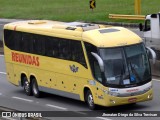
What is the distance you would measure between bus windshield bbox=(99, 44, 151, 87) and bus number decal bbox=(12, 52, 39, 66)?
480cm

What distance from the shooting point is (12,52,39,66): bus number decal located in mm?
24516

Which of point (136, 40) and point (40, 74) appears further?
point (40, 74)

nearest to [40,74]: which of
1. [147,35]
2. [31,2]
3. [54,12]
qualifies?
[147,35]

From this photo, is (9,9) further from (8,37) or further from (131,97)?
(131,97)

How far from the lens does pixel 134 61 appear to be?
2061 centimetres

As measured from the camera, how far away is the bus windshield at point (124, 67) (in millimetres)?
20219

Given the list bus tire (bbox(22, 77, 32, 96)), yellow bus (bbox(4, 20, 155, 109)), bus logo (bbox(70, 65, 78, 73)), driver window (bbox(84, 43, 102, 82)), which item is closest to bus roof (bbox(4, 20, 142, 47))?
yellow bus (bbox(4, 20, 155, 109))

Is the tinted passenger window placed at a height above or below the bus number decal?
above

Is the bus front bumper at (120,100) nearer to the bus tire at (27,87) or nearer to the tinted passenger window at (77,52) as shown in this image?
the tinted passenger window at (77,52)

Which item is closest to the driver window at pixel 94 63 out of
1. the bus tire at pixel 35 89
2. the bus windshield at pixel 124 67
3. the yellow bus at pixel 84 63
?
the yellow bus at pixel 84 63

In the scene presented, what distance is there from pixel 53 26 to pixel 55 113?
13.4 ft

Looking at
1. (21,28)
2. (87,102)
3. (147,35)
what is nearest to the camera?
(87,102)

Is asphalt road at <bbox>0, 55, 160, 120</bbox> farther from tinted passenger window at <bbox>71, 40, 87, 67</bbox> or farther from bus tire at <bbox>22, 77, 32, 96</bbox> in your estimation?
tinted passenger window at <bbox>71, 40, 87, 67</bbox>

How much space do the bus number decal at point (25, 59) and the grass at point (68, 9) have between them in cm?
2193
